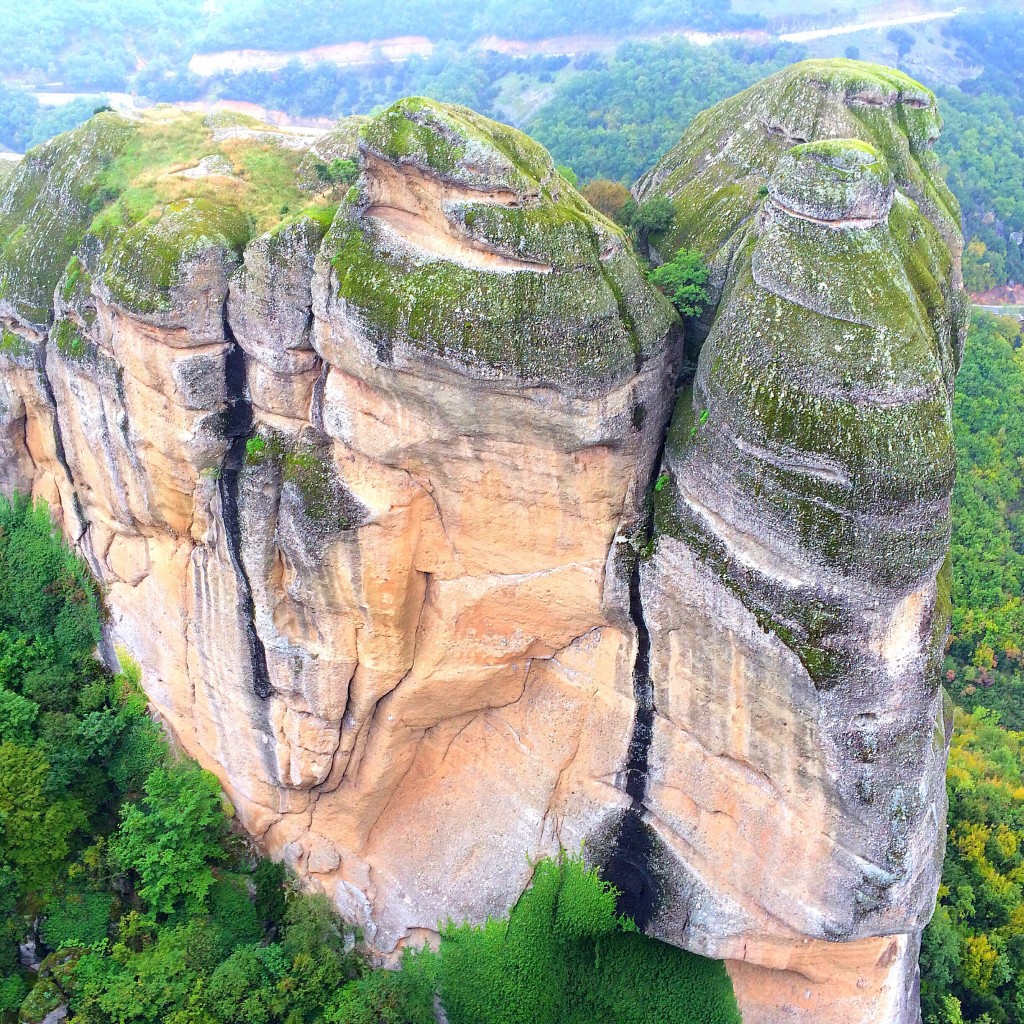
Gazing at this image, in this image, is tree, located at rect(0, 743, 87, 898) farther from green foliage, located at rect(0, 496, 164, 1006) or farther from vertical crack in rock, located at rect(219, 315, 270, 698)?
vertical crack in rock, located at rect(219, 315, 270, 698)

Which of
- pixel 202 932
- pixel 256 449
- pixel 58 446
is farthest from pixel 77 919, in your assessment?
pixel 256 449

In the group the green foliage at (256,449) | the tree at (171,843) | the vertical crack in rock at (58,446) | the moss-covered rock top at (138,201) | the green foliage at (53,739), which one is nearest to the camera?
the moss-covered rock top at (138,201)

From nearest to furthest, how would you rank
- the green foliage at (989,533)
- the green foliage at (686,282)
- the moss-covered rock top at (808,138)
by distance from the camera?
1. the green foliage at (686,282)
2. the moss-covered rock top at (808,138)
3. the green foliage at (989,533)

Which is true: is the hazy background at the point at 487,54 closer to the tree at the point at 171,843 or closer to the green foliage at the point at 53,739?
the green foliage at the point at 53,739

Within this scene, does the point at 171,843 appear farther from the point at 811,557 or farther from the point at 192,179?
the point at 811,557

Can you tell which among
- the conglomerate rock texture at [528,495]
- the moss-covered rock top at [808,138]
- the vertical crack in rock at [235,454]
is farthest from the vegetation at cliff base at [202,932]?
the moss-covered rock top at [808,138]

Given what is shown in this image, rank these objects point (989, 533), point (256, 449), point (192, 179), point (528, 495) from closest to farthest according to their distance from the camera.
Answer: point (528, 495) → point (256, 449) → point (192, 179) → point (989, 533)
